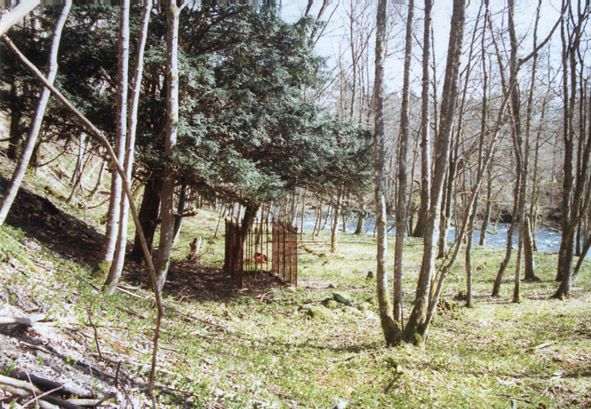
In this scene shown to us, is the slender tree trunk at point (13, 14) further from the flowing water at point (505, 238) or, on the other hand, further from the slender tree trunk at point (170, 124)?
the flowing water at point (505, 238)

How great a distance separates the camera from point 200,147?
866cm

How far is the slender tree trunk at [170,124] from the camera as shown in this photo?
7.80m

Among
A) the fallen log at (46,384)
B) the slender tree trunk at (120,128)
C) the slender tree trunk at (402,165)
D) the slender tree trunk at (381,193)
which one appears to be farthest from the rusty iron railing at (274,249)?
the fallen log at (46,384)

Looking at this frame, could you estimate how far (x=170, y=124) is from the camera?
8086mm

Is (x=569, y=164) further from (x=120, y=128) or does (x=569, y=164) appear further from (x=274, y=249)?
(x=120, y=128)

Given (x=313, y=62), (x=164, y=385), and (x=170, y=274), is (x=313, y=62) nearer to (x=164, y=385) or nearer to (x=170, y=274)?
(x=170, y=274)

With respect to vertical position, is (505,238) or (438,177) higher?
(438,177)

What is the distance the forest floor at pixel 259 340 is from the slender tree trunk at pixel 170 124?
0.99m

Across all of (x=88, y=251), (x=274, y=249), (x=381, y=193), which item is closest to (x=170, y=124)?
(x=88, y=251)

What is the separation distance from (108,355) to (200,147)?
5.32 m

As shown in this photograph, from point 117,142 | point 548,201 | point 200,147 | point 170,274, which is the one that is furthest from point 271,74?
point 548,201

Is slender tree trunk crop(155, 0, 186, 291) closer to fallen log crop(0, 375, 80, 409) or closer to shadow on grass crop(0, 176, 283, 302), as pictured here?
shadow on grass crop(0, 176, 283, 302)

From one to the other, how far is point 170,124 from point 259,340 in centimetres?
442

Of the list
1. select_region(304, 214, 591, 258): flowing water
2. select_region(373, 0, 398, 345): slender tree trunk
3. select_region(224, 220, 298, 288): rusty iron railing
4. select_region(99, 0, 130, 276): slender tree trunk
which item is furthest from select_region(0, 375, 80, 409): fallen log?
select_region(304, 214, 591, 258): flowing water
